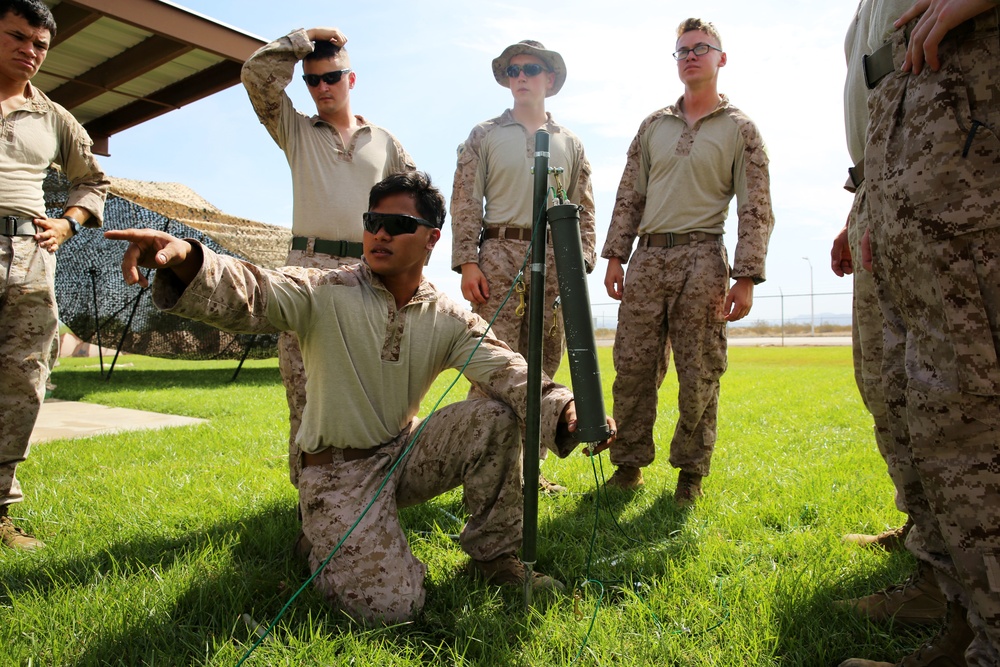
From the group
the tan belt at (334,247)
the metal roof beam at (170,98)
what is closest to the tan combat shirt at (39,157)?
the tan belt at (334,247)

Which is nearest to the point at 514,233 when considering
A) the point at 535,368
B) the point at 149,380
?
the point at 535,368

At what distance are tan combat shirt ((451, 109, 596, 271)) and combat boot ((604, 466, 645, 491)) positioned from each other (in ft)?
3.77

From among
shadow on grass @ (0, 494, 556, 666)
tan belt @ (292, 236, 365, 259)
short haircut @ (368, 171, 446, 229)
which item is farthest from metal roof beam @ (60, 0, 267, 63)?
shadow on grass @ (0, 494, 556, 666)

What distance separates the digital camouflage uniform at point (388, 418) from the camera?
228cm

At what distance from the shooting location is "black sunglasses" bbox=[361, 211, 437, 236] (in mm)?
2471

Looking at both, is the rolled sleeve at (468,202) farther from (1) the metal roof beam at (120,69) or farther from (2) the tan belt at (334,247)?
(1) the metal roof beam at (120,69)

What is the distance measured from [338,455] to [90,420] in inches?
197

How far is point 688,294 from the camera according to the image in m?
3.51

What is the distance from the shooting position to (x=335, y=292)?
246 cm

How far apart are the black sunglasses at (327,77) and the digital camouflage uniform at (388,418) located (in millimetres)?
1444

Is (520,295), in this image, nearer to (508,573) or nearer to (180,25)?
(508,573)

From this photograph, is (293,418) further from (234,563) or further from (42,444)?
(42,444)

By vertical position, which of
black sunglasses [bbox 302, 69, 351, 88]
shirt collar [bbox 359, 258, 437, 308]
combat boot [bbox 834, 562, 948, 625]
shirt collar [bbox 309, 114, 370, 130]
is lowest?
combat boot [bbox 834, 562, 948, 625]

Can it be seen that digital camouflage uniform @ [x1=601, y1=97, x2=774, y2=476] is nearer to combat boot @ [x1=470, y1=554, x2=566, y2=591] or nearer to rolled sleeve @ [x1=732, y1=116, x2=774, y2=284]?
rolled sleeve @ [x1=732, y1=116, x2=774, y2=284]
